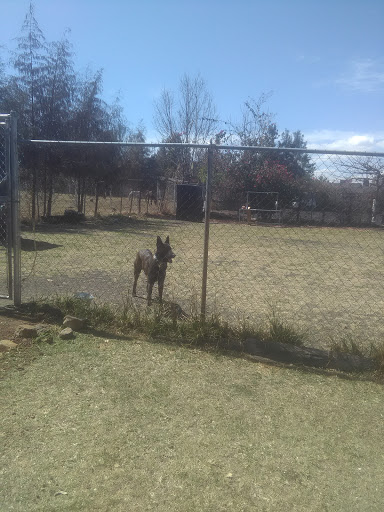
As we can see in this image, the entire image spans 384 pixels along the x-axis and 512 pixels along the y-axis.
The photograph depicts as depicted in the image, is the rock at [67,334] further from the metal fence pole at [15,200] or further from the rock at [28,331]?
the metal fence pole at [15,200]

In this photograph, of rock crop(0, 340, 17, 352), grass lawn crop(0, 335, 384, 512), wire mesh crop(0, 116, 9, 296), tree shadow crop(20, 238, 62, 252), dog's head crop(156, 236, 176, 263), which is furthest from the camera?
tree shadow crop(20, 238, 62, 252)

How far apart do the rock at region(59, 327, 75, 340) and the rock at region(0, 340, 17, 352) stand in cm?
42

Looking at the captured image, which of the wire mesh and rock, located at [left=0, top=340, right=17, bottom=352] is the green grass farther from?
rock, located at [left=0, top=340, right=17, bottom=352]

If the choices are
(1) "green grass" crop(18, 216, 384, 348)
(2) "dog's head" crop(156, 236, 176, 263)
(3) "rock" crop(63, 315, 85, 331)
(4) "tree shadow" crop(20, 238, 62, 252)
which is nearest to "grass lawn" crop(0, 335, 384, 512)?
(3) "rock" crop(63, 315, 85, 331)

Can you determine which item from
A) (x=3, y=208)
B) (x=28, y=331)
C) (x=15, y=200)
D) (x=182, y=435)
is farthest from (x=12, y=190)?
(x=3, y=208)

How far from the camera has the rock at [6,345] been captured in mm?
3888

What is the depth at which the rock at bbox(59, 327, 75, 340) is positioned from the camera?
4188mm

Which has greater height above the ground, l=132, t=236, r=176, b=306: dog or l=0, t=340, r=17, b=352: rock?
l=132, t=236, r=176, b=306: dog

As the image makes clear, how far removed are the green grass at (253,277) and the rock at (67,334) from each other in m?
1.16

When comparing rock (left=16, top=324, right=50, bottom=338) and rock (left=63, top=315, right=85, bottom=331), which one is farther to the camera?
rock (left=63, top=315, right=85, bottom=331)

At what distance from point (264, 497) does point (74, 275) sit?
5.38 meters

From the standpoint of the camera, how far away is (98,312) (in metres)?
4.60

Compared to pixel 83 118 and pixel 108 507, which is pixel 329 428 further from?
pixel 83 118

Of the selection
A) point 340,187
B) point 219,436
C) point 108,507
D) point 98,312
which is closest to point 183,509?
point 108,507
